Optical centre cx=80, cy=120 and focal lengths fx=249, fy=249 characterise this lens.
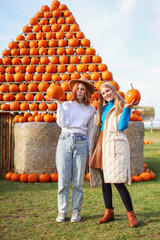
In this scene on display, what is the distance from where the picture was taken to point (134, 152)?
526 cm

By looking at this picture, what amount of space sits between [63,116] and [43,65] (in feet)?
12.4

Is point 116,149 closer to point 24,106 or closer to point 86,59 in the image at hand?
point 24,106

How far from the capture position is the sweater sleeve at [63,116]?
2.84 metres

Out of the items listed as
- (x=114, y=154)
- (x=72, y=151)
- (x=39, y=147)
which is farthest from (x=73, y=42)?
(x=114, y=154)

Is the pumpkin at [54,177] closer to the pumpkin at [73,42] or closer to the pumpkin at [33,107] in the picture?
the pumpkin at [33,107]

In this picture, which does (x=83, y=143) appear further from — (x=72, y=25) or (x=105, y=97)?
(x=72, y=25)

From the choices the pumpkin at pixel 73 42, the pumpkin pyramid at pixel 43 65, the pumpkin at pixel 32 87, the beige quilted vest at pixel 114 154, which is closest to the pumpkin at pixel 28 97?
the pumpkin pyramid at pixel 43 65

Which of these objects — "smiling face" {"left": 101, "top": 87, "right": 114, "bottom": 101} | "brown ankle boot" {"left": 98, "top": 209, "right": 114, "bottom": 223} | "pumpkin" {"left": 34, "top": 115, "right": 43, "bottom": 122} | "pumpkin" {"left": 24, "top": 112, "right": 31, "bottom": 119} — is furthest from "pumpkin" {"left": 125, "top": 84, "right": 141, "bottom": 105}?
"pumpkin" {"left": 24, "top": 112, "right": 31, "bottom": 119}

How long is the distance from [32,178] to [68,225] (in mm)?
2505

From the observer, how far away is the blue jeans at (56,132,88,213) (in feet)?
9.41

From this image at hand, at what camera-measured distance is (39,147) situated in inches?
209

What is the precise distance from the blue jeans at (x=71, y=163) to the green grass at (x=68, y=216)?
0.26 m

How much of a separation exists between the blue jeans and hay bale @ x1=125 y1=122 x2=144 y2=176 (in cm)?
251

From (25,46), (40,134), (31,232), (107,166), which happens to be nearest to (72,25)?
(25,46)
